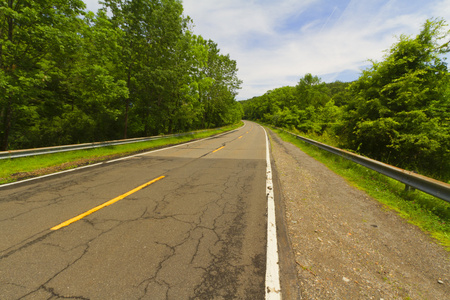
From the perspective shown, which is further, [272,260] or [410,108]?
[410,108]

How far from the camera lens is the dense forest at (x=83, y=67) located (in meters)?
9.57

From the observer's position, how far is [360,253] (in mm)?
2779

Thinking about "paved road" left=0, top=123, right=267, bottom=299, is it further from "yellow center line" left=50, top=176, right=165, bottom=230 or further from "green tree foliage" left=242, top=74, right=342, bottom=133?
"green tree foliage" left=242, top=74, right=342, bottom=133

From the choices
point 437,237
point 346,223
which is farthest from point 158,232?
point 437,237

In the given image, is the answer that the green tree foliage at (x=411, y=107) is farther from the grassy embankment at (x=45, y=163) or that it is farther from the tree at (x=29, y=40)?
the tree at (x=29, y=40)

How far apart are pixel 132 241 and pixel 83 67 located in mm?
14723

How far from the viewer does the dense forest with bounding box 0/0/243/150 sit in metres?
9.57

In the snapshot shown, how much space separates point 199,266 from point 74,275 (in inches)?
61.2

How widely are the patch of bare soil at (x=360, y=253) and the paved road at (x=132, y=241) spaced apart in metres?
0.67

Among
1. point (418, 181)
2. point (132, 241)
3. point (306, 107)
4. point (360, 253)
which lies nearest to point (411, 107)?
point (418, 181)

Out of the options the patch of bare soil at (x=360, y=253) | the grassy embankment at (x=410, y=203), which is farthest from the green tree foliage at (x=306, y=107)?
the patch of bare soil at (x=360, y=253)

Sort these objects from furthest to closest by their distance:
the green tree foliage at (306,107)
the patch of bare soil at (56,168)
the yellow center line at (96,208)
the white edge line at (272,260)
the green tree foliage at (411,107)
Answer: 1. the green tree foliage at (306,107)
2. the green tree foliage at (411,107)
3. the patch of bare soil at (56,168)
4. the yellow center line at (96,208)
5. the white edge line at (272,260)

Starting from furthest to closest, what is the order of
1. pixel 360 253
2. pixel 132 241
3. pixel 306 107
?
pixel 306 107, pixel 132 241, pixel 360 253

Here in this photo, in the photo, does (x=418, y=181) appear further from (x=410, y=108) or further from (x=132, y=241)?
(x=132, y=241)
